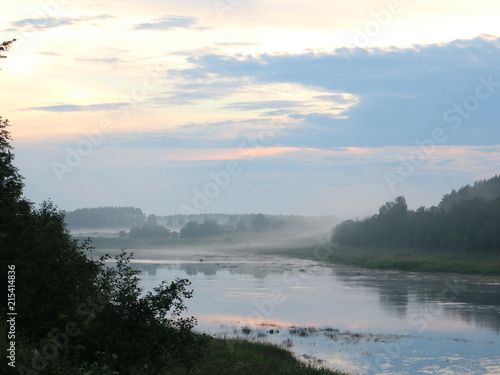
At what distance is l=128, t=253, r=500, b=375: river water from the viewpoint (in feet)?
126

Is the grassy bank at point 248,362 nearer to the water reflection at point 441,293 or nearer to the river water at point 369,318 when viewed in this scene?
the river water at point 369,318

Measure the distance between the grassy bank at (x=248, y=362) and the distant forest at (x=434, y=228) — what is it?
318 feet

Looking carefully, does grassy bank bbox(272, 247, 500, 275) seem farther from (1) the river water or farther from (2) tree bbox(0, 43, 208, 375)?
(2) tree bbox(0, 43, 208, 375)

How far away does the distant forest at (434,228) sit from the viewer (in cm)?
12905

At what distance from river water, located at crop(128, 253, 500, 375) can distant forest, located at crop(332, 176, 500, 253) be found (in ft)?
110

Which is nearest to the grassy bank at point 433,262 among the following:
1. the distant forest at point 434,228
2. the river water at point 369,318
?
the distant forest at point 434,228

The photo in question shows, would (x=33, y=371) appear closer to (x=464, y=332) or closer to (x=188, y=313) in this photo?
(x=464, y=332)

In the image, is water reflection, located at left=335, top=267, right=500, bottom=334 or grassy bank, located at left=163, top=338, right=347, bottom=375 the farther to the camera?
water reflection, located at left=335, top=267, right=500, bottom=334

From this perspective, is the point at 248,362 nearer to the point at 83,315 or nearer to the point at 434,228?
the point at 83,315

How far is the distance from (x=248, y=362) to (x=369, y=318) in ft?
83.4

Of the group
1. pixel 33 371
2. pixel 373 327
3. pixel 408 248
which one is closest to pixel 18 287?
pixel 33 371

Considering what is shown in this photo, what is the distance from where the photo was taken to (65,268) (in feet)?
81.3

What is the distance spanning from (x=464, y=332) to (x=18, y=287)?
34547 millimetres

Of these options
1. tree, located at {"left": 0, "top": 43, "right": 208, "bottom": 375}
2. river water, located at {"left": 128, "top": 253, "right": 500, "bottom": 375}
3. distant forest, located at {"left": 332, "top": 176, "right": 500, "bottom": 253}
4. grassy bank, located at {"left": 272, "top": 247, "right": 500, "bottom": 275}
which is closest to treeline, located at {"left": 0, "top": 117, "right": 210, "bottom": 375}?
tree, located at {"left": 0, "top": 43, "right": 208, "bottom": 375}
